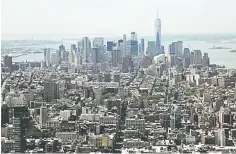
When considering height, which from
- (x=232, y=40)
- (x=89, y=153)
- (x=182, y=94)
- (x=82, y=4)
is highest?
(x=82, y=4)

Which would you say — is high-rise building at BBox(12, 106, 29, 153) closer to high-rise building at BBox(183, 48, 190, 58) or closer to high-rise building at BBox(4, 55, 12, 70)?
high-rise building at BBox(4, 55, 12, 70)

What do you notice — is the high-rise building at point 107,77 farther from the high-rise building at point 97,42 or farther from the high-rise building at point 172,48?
the high-rise building at point 172,48

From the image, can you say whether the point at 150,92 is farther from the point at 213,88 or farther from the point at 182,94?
the point at 213,88

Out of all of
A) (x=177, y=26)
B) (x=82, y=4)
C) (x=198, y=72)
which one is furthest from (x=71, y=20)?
(x=198, y=72)

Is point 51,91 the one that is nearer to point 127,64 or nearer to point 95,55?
point 95,55

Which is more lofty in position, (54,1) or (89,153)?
(54,1)

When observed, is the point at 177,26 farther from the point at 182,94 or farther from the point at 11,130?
the point at 11,130
